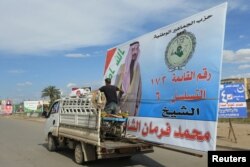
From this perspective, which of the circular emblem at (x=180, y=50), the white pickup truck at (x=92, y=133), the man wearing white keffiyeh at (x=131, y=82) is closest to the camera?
the circular emblem at (x=180, y=50)

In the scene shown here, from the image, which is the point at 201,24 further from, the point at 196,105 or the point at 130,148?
the point at 130,148

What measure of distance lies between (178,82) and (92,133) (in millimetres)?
2718

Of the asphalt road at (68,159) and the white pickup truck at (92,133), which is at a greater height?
the white pickup truck at (92,133)

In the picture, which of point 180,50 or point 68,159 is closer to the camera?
point 180,50

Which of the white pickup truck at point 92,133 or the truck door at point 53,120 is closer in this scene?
the white pickup truck at point 92,133

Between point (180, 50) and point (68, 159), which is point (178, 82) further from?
point (68, 159)

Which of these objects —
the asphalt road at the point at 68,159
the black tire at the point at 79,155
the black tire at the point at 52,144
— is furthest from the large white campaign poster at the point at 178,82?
the black tire at the point at 52,144

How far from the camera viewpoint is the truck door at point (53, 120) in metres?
13.5

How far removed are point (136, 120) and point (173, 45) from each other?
274 cm

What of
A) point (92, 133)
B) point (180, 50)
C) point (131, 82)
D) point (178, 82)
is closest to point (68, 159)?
point (92, 133)

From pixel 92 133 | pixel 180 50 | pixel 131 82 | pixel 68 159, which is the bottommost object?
pixel 68 159

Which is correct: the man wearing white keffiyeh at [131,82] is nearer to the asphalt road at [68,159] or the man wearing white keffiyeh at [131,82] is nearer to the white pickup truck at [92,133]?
the white pickup truck at [92,133]

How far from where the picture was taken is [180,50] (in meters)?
9.78

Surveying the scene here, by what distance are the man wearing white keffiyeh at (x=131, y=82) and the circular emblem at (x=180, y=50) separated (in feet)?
6.08
